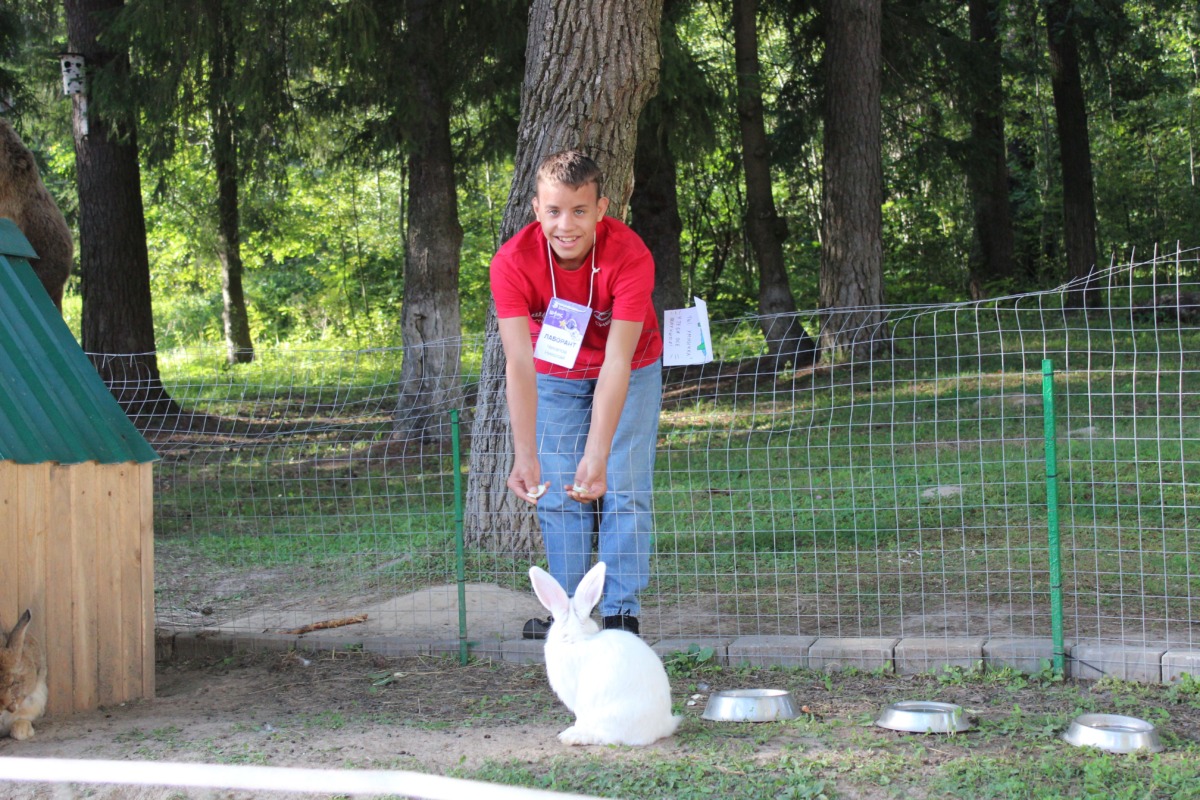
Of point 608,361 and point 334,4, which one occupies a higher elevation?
point 334,4

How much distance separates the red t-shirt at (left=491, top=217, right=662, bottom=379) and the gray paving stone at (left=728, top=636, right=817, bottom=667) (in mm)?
1304

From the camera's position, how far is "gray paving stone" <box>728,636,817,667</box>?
179 inches

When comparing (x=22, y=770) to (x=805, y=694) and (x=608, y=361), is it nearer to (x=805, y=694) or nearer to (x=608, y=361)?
(x=608, y=361)

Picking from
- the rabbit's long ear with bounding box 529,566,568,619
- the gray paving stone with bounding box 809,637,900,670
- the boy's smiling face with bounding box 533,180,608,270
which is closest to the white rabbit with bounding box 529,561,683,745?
the rabbit's long ear with bounding box 529,566,568,619

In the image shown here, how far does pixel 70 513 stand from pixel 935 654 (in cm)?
348

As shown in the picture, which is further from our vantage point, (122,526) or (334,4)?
(334,4)

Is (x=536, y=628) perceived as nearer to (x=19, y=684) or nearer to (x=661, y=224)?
(x=19, y=684)

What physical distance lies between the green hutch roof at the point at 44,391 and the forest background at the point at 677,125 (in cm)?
467

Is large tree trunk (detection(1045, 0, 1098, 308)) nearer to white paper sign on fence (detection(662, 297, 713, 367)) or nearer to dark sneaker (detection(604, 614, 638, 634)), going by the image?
white paper sign on fence (detection(662, 297, 713, 367))

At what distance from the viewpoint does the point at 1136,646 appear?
14.0 feet

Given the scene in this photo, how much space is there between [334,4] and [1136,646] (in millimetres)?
8850

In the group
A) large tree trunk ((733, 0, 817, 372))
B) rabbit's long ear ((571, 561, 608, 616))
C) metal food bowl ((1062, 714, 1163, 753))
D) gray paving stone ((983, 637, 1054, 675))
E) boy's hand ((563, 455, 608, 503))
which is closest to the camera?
metal food bowl ((1062, 714, 1163, 753))

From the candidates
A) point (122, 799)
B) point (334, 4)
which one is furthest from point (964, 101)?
point (122, 799)

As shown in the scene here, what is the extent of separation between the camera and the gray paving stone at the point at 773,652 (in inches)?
179
